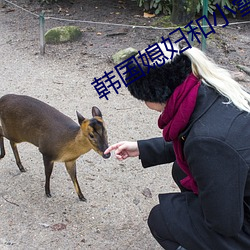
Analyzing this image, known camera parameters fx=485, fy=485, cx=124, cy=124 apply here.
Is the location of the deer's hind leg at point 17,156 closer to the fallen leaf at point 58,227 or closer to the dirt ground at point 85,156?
the dirt ground at point 85,156

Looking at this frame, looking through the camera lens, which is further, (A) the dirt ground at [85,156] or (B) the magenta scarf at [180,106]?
(A) the dirt ground at [85,156]

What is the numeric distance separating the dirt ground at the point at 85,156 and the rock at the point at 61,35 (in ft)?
0.32

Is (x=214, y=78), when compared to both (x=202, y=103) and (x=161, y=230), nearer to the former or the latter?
(x=202, y=103)

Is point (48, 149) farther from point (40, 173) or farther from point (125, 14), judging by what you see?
point (125, 14)

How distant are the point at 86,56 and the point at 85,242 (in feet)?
11.0

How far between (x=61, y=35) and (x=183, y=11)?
1.64 metres

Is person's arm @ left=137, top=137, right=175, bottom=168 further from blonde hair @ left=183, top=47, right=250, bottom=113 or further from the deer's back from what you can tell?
blonde hair @ left=183, top=47, right=250, bottom=113

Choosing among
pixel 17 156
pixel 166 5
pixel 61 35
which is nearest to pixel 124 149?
pixel 17 156

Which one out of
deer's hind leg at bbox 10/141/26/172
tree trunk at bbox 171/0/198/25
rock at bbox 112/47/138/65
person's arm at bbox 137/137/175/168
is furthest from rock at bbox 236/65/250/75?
person's arm at bbox 137/137/175/168

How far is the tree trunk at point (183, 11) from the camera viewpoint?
21.1 ft

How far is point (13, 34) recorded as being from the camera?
6.75 meters

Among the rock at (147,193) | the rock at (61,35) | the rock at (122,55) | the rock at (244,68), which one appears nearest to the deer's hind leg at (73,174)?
the rock at (147,193)

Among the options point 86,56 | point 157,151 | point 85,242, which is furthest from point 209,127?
point 86,56

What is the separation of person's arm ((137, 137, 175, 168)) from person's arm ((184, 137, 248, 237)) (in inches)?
25.2
